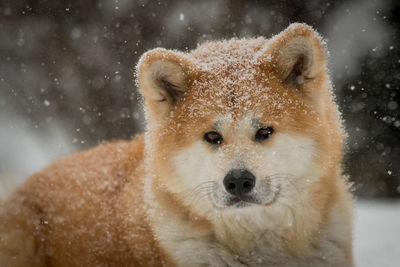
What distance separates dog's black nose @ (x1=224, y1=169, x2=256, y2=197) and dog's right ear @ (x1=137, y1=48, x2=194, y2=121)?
2.52 ft

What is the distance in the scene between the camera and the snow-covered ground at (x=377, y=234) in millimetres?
4543

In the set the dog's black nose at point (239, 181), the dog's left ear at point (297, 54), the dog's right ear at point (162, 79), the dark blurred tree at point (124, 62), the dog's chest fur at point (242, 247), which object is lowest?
the dog's chest fur at point (242, 247)

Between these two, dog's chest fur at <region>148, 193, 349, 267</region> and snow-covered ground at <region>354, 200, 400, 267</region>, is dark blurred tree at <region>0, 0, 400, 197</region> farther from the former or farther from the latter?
dog's chest fur at <region>148, 193, 349, 267</region>

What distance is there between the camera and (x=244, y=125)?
10.0 ft

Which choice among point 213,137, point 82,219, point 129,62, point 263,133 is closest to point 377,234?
point 263,133

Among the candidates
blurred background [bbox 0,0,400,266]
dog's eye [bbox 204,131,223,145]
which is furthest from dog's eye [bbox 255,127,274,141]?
blurred background [bbox 0,0,400,266]

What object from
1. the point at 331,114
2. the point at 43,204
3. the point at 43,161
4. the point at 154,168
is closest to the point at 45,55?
the point at 43,161

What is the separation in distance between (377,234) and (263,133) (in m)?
3.19

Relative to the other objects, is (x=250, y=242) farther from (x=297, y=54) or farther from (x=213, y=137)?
(x=297, y=54)

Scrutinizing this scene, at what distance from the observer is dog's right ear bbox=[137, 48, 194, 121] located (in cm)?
318

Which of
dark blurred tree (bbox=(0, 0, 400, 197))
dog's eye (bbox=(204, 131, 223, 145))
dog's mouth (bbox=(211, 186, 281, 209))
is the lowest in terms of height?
dog's mouth (bbox=(211, 186, 281, 209))

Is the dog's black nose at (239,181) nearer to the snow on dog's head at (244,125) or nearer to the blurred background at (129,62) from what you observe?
the snow on dog's head at (244,125)

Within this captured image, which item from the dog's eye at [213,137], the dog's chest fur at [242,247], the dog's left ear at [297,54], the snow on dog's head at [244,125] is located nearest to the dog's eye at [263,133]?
the snow on dog's head at [244,125]

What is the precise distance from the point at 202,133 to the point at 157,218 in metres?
0.69
